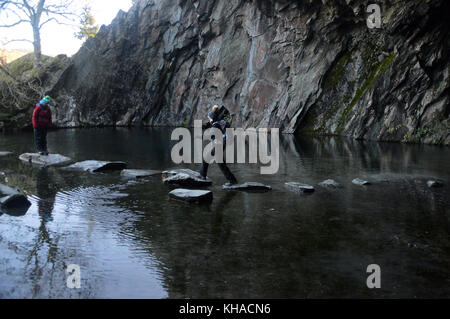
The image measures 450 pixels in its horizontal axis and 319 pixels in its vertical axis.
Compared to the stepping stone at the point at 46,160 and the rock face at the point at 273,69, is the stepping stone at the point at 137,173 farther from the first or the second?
the rock face at the point at 273,69

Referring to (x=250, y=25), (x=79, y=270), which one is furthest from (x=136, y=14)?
(x=79, y=270)

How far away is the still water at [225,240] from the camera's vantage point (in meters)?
6.10

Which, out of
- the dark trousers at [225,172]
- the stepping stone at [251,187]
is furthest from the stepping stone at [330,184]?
the dark trousers at [225,172]

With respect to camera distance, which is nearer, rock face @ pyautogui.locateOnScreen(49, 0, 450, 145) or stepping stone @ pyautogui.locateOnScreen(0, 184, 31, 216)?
stepping stone @ pyautogui.locateOnScreen(0, 184, 31, 216)

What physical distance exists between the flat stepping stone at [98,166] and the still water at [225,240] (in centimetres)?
129

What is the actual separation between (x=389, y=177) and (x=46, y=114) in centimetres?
1416

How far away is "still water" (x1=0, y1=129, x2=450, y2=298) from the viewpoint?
610cm

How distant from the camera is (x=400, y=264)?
695 centimetres

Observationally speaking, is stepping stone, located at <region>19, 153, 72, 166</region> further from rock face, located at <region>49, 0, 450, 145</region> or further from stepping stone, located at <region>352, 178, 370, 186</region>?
rock face, located at <region>49, 0, 450, 145</region>

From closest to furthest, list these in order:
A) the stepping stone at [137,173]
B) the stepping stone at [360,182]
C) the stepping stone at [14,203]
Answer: the stepping stone at [14,203] < the stepping stone at [360,182] < the stepping stone at [137,173]

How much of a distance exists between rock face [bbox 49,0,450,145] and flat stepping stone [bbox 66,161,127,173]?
67.9ft

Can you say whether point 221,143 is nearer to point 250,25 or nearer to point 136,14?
point 250,25

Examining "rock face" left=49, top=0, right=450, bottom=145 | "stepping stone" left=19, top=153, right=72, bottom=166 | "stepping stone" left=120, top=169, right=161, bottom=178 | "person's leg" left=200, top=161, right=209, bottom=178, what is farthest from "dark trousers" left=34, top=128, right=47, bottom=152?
"rock face" left=49, top=0, right=450, bottom=145
